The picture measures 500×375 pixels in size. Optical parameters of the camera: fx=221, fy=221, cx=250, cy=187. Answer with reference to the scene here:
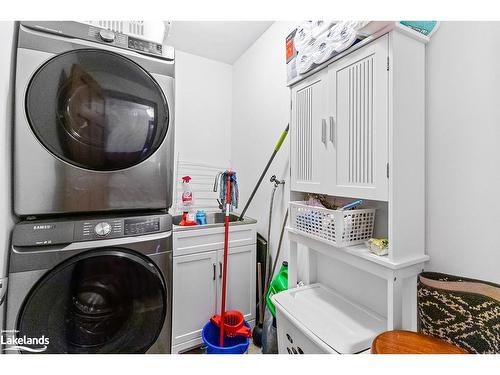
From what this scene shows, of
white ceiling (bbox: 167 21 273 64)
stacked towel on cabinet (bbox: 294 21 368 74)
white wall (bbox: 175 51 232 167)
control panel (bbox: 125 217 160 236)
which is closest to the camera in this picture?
stacked towel on cabinet (bbox: 294 21 368 74)

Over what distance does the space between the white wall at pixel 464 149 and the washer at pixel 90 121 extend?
4.18ft

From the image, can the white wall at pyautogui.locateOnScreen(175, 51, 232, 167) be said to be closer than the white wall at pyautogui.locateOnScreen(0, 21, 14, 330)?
No

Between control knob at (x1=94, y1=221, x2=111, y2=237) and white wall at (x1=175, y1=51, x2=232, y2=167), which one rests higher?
white wall at (x1=175, y1=51, x2=232, y2=167)

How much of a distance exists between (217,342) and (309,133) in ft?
5.25

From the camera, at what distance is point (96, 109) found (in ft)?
3.44

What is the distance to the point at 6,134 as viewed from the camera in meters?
0.92

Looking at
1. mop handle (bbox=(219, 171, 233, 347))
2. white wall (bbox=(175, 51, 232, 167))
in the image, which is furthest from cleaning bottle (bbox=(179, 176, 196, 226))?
white wall (bbox=(175, 51, 232, 167))

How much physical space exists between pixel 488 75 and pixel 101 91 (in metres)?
1.59

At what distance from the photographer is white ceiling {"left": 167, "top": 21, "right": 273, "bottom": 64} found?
1992mm

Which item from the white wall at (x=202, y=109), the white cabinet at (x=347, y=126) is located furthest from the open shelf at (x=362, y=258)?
the white wall at (x=202, y=109)

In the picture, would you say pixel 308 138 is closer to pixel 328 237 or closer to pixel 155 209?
pixel 328 237

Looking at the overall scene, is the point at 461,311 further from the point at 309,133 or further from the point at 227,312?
the point at 227,312

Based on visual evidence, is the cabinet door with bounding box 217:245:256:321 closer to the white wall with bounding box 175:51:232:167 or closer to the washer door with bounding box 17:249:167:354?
the washer door with bounding box 17:249:167:354

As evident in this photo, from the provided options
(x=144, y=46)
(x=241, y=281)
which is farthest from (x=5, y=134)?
(x=241, y=281)
